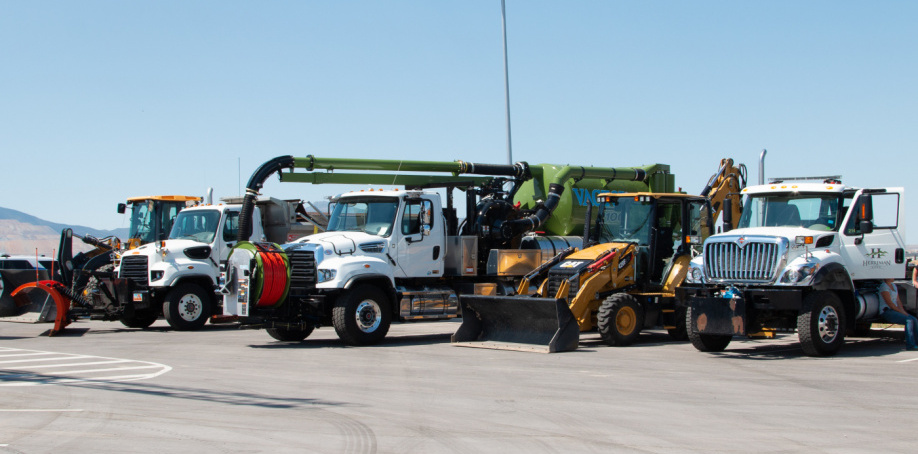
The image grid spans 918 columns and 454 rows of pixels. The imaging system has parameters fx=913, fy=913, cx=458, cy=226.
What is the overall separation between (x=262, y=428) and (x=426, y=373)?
4.29 m

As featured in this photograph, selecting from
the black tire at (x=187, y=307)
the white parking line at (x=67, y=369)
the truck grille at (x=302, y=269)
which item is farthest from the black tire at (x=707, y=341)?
the black tire at (x=187, y=307)

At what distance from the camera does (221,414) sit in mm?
8820

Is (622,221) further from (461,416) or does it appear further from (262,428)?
(262,428)

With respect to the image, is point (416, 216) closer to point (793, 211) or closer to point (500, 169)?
point (500, 169)

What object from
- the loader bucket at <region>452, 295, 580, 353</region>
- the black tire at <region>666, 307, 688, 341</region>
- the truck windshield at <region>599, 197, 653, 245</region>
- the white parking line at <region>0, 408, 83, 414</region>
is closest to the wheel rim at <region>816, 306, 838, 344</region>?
the black tire at <region>666, 307, 688, 341</region>

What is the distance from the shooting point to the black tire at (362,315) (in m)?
15.7

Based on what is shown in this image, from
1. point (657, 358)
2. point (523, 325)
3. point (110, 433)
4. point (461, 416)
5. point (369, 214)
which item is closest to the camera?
point (110, 433)

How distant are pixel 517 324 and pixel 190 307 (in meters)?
8.18

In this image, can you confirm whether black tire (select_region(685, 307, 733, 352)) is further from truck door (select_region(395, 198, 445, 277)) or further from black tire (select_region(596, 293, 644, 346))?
truck door (select_region(395, 198, 445, 277))

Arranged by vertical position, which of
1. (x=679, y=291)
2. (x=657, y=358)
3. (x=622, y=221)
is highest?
(x=622, y=221)

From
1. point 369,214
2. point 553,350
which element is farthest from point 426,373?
point 369,214

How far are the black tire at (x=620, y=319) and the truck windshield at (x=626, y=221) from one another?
1646 mm

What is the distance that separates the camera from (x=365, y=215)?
1711cm

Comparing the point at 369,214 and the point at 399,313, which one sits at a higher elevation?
the point at 369,214
